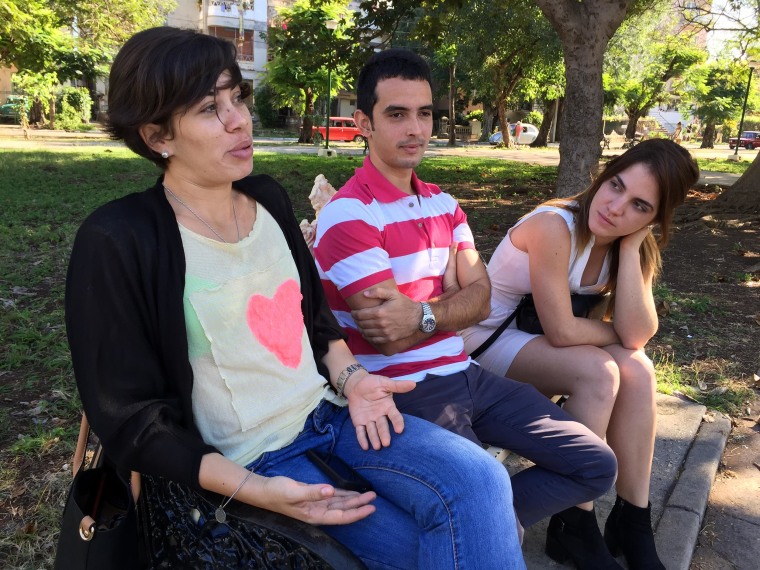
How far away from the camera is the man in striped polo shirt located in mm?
2086

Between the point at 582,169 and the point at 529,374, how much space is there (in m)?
6.20

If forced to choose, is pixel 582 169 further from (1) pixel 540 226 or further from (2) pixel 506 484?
(2) pixel 506 484

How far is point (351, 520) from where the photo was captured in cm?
151


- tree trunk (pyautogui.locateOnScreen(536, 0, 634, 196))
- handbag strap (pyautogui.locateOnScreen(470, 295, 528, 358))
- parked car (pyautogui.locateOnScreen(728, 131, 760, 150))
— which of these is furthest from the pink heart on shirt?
parked car (pyautogui.locateOnScreen(728, 131, 760, 150))

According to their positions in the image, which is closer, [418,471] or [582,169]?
[418,471]

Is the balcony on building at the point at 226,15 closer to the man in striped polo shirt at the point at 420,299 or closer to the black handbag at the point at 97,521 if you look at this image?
the man in striped polo shirt at the point at 420,299

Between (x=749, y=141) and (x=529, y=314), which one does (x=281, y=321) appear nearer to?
(x=529, y=314)

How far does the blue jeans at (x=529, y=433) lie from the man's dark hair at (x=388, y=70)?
113 centimetres

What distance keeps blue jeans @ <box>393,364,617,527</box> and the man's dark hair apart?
1.13 meters

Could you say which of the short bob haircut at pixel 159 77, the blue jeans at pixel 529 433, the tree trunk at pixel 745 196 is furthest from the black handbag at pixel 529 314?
the tree trunk at pixel 745 196

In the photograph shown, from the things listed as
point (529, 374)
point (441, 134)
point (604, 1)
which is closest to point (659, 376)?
point (529, 374)

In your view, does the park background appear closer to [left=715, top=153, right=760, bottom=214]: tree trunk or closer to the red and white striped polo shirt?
[left=715, top=153, right=760, bottom=214]: tree trunk

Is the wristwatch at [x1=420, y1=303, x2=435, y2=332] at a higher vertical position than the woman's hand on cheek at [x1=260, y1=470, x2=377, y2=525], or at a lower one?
higher

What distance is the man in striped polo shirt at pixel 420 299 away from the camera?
2086 millimetres
